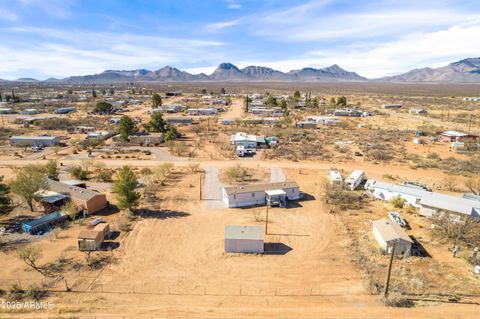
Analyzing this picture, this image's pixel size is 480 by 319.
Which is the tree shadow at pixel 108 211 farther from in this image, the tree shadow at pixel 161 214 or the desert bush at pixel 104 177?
the desert bush at pixel 104 177

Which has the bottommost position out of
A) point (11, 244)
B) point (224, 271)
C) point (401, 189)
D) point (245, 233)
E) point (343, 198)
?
point (224, 271)

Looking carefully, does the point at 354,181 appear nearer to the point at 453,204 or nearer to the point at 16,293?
the point at 453,204

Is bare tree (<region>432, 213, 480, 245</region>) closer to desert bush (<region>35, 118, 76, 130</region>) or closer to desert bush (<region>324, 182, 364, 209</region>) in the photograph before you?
desert bush (<region>324, 182, 364, 209</region>)

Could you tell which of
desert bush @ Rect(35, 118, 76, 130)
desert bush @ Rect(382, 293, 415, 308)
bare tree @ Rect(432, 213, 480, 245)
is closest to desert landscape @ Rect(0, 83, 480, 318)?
desert bush @ Rect(382, 293, 415, 308)

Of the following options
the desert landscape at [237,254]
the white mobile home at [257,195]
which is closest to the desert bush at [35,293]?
the desert landscape at [237,254]

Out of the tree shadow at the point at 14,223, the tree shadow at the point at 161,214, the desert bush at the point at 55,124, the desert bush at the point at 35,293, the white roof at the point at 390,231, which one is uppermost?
the desert bush at the point at 55,124

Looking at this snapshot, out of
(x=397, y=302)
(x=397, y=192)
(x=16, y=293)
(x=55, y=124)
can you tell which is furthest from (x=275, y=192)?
(x=55, y=124)
